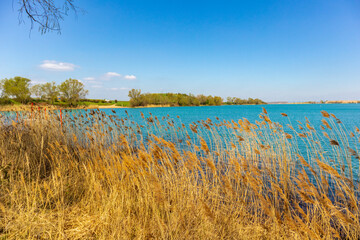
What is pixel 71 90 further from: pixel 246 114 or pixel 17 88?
pixel 246 114

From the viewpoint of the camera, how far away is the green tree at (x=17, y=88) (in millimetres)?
45750

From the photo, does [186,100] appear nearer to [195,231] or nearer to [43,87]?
[43,87]

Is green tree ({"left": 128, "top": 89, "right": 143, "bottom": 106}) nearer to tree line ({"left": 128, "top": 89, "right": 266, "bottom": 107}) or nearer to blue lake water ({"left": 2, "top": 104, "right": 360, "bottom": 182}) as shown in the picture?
tree line ({"left": 128, "top": 89, "right": 266, "bottom": 107})

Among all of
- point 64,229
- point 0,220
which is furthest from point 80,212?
point 0,220

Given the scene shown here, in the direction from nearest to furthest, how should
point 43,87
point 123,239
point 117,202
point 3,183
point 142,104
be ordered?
point 123,239 < point 117,202 < point 3,183 < point 43,87 < point 142,104

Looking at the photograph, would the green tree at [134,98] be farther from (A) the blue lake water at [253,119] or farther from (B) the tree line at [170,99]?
(A) the blue lake water at [253,119]

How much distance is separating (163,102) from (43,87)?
42608 mm

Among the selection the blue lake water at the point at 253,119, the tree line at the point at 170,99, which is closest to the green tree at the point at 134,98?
the tree line at the point at 170,99

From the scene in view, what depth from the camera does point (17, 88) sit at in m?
46.1

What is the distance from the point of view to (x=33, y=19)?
388 cm

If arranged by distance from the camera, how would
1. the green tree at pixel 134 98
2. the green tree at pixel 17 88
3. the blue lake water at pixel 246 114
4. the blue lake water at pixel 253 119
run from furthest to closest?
the green tree at pixel 134 98 < the green tree at pixel 17 88 < the blue lake water at pixel 246 114 < the blue lake water at pixel 253 119

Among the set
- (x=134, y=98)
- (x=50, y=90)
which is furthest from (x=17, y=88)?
(x=134, y=98)

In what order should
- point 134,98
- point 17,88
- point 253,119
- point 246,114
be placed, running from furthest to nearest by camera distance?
1. point 134,98
2. point 17,88
3. point 246,114
4. point 253,119

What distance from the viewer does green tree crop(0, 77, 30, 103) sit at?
45750mm
